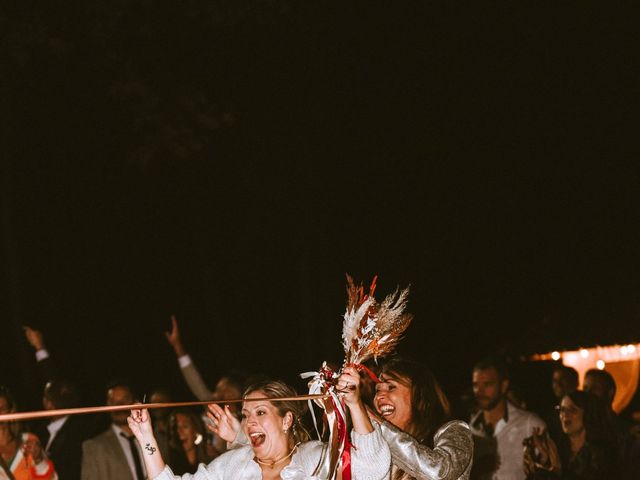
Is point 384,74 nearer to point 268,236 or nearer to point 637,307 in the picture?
point 268,236

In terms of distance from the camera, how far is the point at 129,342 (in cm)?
1805

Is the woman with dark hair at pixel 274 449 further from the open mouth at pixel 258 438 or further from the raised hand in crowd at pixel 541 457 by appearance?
the raised hand in crowd at pixel 541 457

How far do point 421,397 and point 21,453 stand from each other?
3373 mm

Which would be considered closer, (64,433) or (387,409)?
(387,409)

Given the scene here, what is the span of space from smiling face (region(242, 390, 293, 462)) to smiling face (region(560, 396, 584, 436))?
10.7ft

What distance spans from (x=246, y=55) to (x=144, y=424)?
13086 millimetres

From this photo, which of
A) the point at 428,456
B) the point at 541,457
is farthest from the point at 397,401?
the point at 541,457

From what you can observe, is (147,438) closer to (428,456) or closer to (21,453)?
(428,456)

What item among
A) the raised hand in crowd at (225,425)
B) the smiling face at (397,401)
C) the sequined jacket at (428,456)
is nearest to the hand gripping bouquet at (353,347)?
the sequined jacket at (428,456)

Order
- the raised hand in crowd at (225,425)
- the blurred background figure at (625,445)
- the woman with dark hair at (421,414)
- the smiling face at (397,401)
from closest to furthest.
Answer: the woman with dark hair at (421,414), the smiling face at (397,401), the raised hand in crowd at (225,425), the blurred background figure at (625,445)

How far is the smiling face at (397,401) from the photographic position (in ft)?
18.4

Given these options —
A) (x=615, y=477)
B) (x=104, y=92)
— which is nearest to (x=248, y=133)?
(x=104, y=92)

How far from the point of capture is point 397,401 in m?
5.62

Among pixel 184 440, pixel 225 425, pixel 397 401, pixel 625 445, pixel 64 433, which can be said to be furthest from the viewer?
pixel 184 440
